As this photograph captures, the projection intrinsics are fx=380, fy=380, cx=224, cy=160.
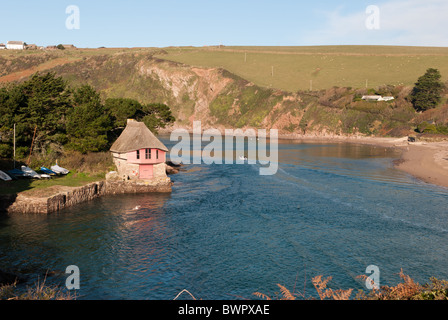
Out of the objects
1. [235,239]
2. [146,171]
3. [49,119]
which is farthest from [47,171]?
[235,239]

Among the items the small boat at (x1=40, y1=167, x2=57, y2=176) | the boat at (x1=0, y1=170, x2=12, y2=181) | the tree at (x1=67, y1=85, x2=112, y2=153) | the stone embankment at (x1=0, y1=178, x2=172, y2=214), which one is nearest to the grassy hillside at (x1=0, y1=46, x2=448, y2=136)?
the stone embankment at (x1=0, y1=178, x2=172, y2=214)

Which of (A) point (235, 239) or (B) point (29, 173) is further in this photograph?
(B) point (29, 173)

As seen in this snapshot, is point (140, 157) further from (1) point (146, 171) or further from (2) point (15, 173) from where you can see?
(2) point (15, 173)

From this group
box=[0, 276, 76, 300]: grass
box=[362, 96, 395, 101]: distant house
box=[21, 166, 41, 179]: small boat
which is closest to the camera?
box=[0, 276, 76, 300]: grass

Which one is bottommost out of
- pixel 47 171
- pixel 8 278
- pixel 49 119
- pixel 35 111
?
pixel 8 278

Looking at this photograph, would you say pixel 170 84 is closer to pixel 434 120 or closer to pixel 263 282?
pixel 434 120

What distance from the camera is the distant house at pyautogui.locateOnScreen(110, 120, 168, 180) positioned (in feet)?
156

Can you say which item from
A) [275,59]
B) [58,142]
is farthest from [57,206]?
[275,59]

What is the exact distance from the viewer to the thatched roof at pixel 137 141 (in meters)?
47.6

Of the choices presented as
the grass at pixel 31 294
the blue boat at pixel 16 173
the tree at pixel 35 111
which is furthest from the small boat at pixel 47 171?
the grass at pixel 31 294

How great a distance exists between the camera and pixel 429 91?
120688 mm

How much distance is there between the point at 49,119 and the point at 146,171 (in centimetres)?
1475

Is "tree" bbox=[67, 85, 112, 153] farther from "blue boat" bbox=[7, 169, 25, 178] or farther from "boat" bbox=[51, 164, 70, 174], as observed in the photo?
"blue boat" bbox=[7, 169, 25, 178]
